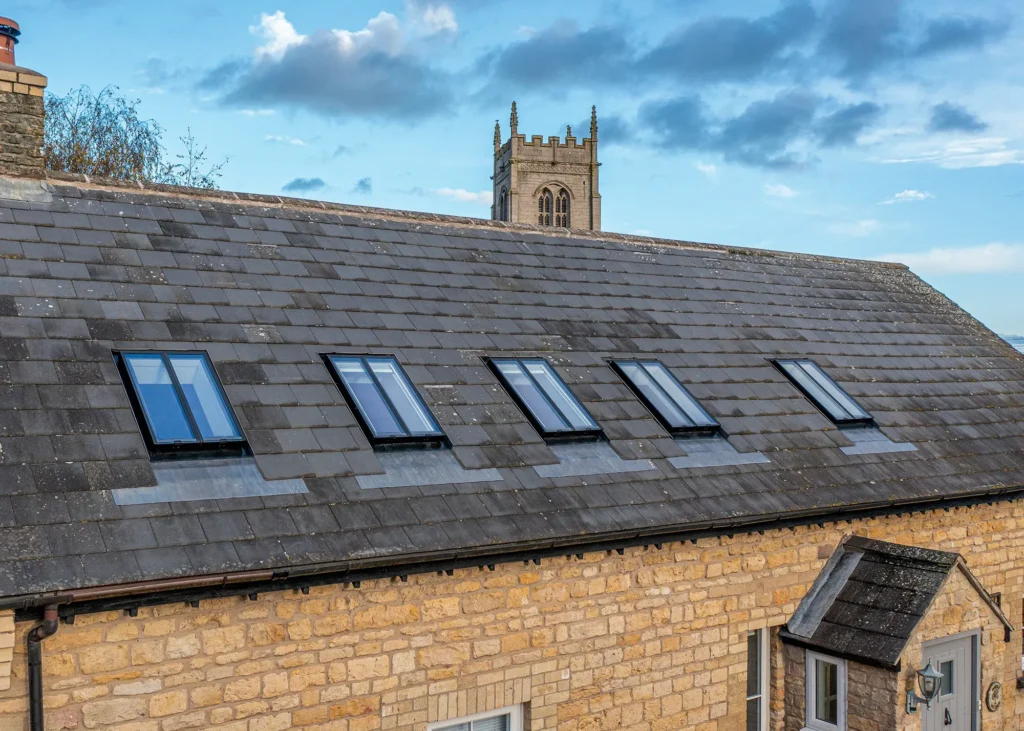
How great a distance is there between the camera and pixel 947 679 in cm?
1013

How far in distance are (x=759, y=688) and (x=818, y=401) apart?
380 centimetres

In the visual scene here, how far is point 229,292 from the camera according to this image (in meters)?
9.38

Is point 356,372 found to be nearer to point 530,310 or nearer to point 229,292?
point 229,292

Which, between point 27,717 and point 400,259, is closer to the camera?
point 27,717

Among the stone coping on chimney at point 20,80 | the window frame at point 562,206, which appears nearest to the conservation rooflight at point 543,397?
the stone coping on chimney at point 20,80

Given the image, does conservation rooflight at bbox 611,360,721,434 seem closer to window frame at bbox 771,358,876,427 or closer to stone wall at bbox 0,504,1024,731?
stone wall at bbox 0,504,1024,731

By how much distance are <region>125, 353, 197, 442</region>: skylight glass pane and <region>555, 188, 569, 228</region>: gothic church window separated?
66.7 m

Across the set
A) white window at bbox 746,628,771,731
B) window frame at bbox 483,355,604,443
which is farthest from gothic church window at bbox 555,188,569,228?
white window at bbox 746,628,771,731

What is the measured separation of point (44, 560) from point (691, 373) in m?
7.48

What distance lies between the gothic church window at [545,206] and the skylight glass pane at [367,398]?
65.0 metres

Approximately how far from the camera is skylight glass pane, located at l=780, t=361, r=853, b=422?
1196cm

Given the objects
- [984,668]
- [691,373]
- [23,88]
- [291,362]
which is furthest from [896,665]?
[23,88]

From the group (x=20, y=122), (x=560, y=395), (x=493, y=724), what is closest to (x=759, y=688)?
(x=493, y=724)

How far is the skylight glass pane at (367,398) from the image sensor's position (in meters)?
8.48
